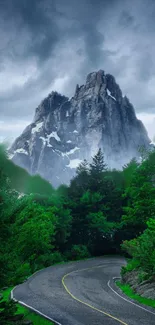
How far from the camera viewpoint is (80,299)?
2119cm

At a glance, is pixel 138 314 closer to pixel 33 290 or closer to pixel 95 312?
pixel 95 312

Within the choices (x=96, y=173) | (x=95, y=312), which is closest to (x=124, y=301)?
(x=95, y=312)

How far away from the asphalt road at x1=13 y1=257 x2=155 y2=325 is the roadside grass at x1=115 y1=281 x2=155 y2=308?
2.33 feet

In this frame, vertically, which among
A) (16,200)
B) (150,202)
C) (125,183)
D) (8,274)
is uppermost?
(125,183)

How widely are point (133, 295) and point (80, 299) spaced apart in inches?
149

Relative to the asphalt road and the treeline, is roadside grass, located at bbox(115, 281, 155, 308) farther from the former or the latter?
the treeline

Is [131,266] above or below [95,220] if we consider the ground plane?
below

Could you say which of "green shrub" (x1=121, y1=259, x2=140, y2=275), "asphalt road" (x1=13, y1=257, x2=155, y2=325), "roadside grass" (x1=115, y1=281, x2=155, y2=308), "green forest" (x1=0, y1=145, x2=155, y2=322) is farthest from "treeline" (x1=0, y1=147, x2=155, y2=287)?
"asphalt road" (x1=13, y1=257, x2=155, y2=325)

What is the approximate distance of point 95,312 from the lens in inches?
690

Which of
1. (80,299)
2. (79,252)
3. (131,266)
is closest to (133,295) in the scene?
(80,299)

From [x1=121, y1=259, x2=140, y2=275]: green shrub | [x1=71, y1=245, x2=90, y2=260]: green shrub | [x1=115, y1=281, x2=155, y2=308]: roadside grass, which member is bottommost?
[x1=115, y1=281, x2=155, y2=308]: roadside grass

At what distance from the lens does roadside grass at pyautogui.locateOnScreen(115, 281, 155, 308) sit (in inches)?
767

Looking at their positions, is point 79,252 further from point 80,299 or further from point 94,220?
point 80,299

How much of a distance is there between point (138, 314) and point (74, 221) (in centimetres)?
3637
